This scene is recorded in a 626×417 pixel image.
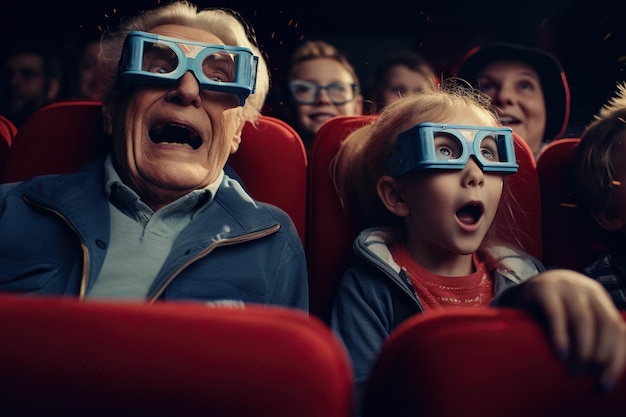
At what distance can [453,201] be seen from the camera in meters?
1.01

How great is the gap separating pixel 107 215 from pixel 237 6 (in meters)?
0.96

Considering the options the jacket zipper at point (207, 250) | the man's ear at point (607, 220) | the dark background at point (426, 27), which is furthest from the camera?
the dark background at point (426, 27)

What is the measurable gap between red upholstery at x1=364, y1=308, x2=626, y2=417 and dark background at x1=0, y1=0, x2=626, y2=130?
4.04 ft

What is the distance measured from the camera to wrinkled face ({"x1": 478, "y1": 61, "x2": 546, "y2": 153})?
1789 millimetres

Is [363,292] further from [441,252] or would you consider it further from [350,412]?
[350,412]

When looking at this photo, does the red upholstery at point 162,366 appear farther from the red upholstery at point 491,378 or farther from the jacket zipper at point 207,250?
the jacket zipper at point 207,250

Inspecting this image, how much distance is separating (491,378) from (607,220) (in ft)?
2.53

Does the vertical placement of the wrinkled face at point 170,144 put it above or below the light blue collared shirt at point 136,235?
A: above

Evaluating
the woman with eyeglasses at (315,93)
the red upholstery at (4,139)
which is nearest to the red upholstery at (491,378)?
the red upholstery at (4,139)

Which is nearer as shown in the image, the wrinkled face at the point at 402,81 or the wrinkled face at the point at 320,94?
the wrinkled face at the point at 320,94

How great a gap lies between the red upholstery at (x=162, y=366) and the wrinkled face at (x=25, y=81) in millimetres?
2071

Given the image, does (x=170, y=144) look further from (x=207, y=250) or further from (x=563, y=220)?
(x=563, y=220)

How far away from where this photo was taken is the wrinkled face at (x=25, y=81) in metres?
2.34

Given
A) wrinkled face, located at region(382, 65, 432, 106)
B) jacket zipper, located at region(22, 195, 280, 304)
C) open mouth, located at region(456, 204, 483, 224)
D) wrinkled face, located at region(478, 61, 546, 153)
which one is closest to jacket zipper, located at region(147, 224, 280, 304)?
jacket zipper, located at region(22, 195, 280, 304)
